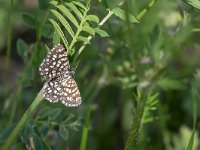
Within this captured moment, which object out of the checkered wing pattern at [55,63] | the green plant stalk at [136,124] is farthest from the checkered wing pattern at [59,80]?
the green plant stalk at [136,124]

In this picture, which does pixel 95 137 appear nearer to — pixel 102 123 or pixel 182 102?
pixel 102 123

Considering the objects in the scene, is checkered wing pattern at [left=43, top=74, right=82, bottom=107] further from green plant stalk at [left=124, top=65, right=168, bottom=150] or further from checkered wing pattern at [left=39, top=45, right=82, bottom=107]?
green plant stalk at [left=124, top=65, right=168, bottom=150]

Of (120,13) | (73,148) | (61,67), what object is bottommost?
(73,148)

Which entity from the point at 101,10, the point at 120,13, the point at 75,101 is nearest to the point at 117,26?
the point at 101,10

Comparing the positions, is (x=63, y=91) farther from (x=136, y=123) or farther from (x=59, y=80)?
(x=136, y=123)

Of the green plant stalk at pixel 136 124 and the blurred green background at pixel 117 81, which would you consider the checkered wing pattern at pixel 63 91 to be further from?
the green plant stalk at pixel 136 124

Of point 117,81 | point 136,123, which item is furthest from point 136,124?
point 117,81

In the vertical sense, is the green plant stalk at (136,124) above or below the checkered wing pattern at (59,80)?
below

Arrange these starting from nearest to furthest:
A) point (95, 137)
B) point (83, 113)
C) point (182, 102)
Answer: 1. point (83, 113)
2. point (95, 137)
3. point (182, 102)
